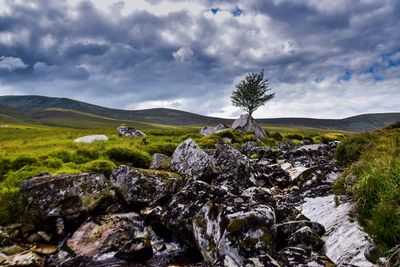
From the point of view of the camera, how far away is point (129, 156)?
21.0 m

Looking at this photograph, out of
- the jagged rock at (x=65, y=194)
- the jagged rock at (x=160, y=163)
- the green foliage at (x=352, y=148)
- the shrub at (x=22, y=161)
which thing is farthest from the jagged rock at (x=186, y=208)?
the shrub at (x=22, y=161)

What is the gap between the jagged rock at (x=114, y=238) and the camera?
10.8 m

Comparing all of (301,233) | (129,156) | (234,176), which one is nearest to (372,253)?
(301,233)

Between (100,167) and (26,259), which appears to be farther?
(100,167)

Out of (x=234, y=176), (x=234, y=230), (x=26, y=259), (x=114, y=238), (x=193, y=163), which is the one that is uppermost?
(x=193, y=163)

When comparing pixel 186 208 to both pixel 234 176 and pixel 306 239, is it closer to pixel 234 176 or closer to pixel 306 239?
pixel 306 239

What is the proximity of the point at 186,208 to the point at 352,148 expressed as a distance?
12684 millimetres

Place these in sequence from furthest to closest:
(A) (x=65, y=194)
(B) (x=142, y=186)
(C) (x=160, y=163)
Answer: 1. (C) (x=160, y=163)
2. (B) (x=142, y=186)
3. (A) (x=65, y=194)

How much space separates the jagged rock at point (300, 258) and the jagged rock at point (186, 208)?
3.53 metres

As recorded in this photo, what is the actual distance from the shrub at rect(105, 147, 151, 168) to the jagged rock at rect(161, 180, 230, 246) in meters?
8.46

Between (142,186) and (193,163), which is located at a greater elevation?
(193,163)

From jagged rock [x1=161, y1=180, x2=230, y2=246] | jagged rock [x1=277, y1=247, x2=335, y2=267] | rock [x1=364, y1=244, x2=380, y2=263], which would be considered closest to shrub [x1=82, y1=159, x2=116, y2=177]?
jagged rock [x1=161, y1=180, x2=230, y2=246]

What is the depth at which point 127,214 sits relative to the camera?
13484mm

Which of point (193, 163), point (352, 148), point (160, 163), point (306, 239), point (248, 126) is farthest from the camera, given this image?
point (248, 126)
